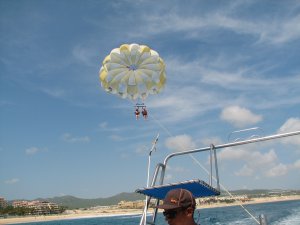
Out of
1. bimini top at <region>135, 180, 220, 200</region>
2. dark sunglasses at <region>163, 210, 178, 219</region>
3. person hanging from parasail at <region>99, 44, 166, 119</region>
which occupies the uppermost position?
person hanging from parasail at <region>99, 44, 166, 119</region>

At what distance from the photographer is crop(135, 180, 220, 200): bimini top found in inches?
240

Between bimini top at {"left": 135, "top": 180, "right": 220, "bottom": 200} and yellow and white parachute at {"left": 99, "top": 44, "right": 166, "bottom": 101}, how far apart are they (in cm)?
725

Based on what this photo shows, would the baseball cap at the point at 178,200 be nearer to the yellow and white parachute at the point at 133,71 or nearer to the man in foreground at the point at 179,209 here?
the man in foreground at the point at 179,209

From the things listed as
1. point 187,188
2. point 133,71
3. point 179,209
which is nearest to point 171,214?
point 179,209

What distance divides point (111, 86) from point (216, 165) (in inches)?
329

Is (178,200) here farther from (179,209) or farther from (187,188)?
(187,188)

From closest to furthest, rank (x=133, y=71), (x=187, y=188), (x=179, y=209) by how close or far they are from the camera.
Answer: (x=179, y=209), (x=187, y=188), (x=133, y=71)

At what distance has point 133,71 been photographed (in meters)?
14.4

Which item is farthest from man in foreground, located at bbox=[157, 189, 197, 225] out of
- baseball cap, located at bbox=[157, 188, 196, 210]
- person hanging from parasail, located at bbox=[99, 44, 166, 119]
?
person hanging from parasail, located at bbox=[99, 44, 166, 119]

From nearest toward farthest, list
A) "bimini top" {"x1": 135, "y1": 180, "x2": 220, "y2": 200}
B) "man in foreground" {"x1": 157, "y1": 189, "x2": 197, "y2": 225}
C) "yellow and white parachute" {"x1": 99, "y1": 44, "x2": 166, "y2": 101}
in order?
1. "man in foreground" {"x1": 157, "y1": 189, "x2": 197, "y2": 225}
2. "bimini top" {"x1": 135, "y1": 180, "x2": 220, "y2": 200}
3. "yellow and white parachute" {"x1": 99, "y1": 44, "x2": 166, "y2": 101}

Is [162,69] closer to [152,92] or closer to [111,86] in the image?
[152,92]

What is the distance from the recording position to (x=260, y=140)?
22.2 ft

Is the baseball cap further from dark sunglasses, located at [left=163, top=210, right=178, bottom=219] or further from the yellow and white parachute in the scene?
the yellow and white parachute

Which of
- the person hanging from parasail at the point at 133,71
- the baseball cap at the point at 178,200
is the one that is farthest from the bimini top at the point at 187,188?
the person hanging from parasail at the point at 133,71
